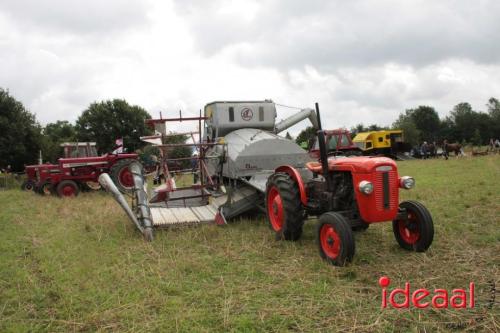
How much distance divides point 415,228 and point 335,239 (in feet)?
3.56

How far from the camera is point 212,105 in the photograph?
28.0 feet

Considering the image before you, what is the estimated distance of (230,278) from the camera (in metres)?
4.03

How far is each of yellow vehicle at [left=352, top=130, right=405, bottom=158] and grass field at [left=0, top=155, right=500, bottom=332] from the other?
21413mm

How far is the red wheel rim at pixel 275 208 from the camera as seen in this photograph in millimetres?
5590

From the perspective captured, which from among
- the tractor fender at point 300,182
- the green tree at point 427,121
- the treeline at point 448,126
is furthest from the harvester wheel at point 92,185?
the green tree at point 427,121

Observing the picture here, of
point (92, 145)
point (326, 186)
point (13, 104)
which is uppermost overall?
point (13, 104)

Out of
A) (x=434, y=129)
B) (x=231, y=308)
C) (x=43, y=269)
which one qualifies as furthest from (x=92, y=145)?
(x=434, y=129)

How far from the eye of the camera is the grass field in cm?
304

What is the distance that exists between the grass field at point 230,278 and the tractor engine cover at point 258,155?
111 cm

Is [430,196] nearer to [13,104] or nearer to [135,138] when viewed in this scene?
[13,104]

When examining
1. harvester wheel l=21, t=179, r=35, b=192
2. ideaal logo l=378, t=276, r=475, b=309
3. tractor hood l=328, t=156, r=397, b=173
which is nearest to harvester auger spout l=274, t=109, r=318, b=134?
tractor hood l=328, t=156, r=397, b=173

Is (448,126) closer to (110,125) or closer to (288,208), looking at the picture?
(110,125)

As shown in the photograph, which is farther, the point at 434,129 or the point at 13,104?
the point at 434,129

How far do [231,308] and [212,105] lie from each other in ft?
19.1
